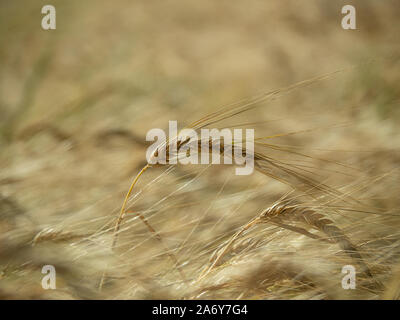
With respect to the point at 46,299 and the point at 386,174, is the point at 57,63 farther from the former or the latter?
the point at 386,174

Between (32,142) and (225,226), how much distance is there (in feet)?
1.35

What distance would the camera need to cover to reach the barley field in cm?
74

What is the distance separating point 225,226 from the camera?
76 centimetres

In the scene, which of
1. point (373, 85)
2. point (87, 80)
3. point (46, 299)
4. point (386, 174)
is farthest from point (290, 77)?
point (46, 299)

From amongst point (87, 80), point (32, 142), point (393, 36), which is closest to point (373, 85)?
point (393, 36)

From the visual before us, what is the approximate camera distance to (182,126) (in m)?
0.75

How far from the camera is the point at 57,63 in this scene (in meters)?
0.74

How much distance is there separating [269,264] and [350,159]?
0.85ft

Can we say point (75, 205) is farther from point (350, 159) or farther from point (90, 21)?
point (350, 159)

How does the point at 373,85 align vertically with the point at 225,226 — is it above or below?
above

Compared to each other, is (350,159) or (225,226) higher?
(350,159)

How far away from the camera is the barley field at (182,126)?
0.74 meters
